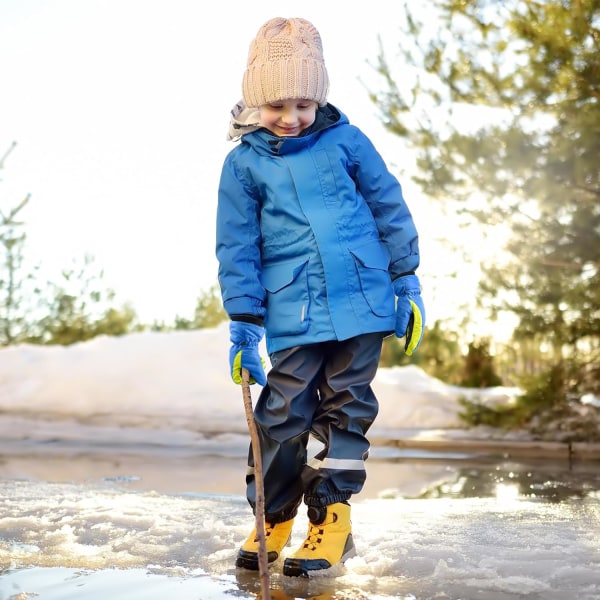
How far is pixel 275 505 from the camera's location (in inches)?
112

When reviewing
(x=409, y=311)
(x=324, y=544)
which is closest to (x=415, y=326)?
(x=409, y=311)

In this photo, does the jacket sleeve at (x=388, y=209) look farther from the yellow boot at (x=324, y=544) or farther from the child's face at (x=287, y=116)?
the yellow boot at (x=324, y=544)

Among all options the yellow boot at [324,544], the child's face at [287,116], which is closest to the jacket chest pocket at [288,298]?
the child's face at [287,116]

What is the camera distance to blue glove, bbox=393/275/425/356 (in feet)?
9.32

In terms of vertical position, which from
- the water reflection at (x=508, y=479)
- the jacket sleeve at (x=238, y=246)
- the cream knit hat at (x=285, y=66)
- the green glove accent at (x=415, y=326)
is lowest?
the water reflection at (x=508, y=479)

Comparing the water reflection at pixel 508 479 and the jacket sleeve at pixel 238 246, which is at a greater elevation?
the jacket sleeve at pixel 238 246

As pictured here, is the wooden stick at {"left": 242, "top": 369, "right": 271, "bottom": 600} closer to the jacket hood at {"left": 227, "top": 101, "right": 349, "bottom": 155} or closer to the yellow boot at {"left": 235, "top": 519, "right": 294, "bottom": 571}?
the yellow boot at {"left": 235, "top": 519, "right": 294, "bottom": 571}

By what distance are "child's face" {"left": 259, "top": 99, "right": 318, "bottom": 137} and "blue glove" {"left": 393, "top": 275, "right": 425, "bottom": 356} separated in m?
0.54

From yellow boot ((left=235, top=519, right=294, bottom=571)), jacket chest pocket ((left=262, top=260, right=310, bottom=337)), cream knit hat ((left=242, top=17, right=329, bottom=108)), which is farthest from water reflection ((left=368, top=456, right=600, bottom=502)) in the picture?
cream knit hat ((left=242, top=17, right=329, bottom=108))

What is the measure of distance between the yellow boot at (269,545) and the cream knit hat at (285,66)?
1.25 m

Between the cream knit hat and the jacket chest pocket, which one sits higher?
the cream knit hat

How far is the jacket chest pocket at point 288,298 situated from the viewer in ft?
9.00

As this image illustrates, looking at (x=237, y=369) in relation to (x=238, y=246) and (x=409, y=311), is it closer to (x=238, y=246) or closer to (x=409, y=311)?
(x=238, y=246)

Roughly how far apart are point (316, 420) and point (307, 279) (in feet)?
1.38
